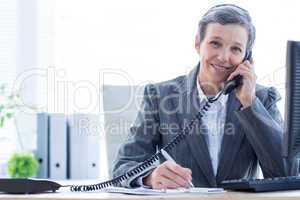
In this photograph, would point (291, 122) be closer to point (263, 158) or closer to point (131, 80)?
point (263, 158)

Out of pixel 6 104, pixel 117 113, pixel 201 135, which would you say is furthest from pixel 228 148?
pixel 6 104

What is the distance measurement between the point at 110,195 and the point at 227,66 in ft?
2.36

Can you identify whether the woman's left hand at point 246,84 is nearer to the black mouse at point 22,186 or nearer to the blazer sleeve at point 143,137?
the blazer sleeve at point 143,137

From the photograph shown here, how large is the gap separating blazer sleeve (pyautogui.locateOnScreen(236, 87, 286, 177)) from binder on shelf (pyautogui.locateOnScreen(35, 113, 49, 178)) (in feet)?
4.32

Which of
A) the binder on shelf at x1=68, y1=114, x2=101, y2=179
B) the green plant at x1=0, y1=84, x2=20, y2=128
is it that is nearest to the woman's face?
the binder on shelf at x1=68, y1=114, x2=101, y2=179

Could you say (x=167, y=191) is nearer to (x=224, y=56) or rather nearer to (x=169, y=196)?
(x=169, y=196)

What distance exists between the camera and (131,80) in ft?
9.90

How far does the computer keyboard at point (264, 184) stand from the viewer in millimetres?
1238

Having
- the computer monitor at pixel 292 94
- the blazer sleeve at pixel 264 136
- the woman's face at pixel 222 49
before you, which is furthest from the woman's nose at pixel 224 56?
the computer monitor at pixel 292 94

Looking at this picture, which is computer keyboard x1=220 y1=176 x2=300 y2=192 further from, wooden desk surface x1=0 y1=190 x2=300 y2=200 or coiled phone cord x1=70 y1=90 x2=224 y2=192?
coiled phone cord x1=70 y1=90 x2=224 y2=192

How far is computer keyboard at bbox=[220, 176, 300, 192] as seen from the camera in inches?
48.8

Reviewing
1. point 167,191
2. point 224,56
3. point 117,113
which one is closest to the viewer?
point 167,191

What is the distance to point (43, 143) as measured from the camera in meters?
2.64

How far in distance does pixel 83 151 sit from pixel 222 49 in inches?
43.7
